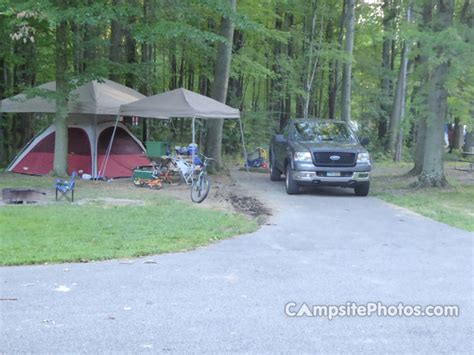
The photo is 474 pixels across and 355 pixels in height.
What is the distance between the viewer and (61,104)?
1471 cm

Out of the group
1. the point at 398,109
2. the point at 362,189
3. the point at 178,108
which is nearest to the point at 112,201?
the point at 178,108

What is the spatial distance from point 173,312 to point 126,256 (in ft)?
7.10

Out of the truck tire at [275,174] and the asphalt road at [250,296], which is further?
the truck tire at [275,174]

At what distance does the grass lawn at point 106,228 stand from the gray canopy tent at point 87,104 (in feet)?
13.9

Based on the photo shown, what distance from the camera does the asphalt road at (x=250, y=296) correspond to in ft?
14.2

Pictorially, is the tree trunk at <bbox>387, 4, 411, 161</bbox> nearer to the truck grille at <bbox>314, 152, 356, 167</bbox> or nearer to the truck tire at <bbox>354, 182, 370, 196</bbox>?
the truck tire at <bbox>354, 182, 370, 196</bbox>

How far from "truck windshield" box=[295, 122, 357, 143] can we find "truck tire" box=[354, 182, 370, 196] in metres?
1.27

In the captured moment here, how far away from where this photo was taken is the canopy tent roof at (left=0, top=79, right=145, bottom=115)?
15617 mm

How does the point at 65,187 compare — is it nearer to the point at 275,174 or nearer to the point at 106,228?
the point at 106,228

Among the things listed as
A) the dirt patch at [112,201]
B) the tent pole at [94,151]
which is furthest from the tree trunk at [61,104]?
the dirt patch at [112,201]

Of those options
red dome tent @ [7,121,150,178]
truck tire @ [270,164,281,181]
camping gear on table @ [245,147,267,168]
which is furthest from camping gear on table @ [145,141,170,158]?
camping gear on table @ [245,147,267,168]

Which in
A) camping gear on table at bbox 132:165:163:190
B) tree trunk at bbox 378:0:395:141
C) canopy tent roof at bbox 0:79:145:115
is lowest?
camping gear on table at bbox 132:165:163:190

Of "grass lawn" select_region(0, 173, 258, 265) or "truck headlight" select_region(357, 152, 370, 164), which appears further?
"truck headlight" select_region(357, 152, 370, 164)

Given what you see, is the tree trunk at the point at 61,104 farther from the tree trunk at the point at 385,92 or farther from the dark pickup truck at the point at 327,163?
the tree trunk at the point at 385,92
